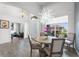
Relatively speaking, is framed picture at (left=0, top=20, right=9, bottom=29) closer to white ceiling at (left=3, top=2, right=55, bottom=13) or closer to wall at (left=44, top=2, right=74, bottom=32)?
white ceiling at (left=3, top=2, right=55, bottom=13)

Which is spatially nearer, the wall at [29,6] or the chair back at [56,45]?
the wall at [29,6]

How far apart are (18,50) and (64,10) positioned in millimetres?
1215

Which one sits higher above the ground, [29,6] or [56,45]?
[29,6]

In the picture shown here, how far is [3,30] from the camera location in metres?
3.06

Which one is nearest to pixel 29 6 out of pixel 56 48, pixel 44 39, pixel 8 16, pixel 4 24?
pixel 8 16

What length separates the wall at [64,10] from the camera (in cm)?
280

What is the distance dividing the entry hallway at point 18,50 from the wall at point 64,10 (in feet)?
1.60

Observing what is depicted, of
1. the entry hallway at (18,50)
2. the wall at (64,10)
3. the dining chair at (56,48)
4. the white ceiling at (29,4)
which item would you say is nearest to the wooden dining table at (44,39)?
the dining chair at (56,48)

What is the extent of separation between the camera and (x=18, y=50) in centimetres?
292

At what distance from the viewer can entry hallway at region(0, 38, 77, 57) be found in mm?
2788

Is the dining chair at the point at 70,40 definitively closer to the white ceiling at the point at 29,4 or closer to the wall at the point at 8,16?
the white ceiling at the point at 29,4

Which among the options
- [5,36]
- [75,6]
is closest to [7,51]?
[5,36]

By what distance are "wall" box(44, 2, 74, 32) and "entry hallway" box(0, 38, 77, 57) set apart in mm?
487

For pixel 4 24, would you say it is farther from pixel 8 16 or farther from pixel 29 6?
pixel 29 6
